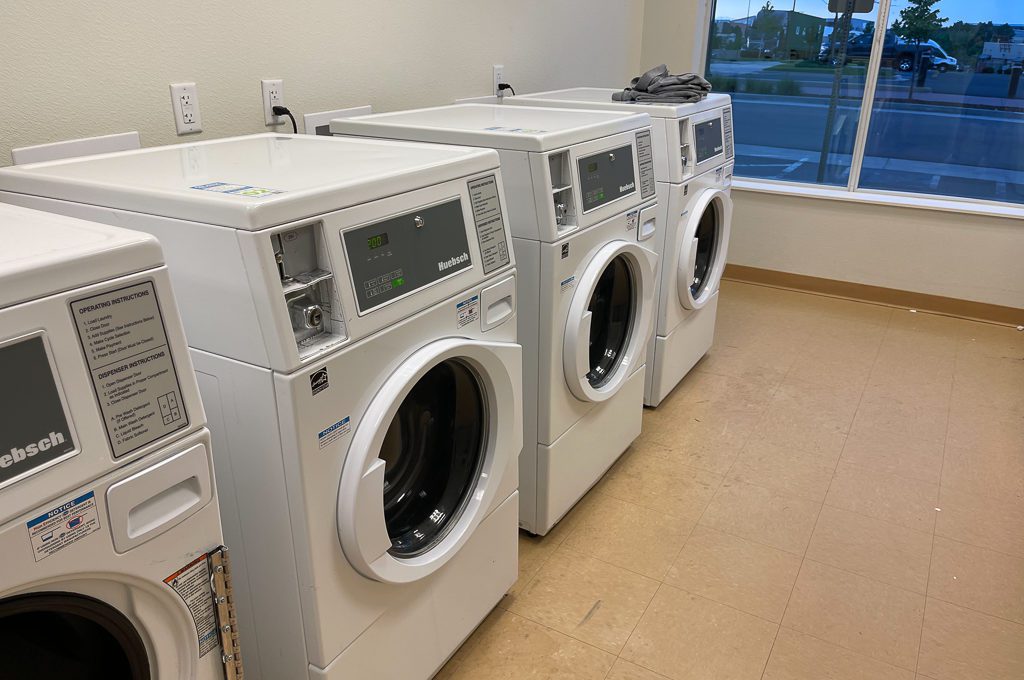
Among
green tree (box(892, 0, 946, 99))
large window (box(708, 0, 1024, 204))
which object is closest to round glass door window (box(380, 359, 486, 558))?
large window (box(708, 0, 1024, 204))

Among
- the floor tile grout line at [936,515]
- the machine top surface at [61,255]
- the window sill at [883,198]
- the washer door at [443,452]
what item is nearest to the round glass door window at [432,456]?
the washer door at [443,452]

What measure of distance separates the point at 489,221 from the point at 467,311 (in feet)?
0.66

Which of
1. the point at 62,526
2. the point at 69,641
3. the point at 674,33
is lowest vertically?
the point at 69,641

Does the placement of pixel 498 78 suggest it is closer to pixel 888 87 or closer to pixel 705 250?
pixel 705 250

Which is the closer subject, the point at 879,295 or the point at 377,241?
the point at 377,241

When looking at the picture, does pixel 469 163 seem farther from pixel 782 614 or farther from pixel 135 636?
pixel 782 614

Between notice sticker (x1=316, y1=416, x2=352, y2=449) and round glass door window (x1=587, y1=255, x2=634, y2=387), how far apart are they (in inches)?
44.9

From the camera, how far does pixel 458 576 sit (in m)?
1.63

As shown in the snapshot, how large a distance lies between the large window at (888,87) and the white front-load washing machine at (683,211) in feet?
5.25

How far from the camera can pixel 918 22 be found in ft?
13.2

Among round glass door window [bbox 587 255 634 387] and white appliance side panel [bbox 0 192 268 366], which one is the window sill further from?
white appliance side panel [bbox 0 192 268 366]

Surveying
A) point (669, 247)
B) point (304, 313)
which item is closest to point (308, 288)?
point (304, 313)

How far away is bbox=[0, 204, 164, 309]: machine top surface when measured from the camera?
77 centimetres

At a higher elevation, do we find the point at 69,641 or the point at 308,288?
the point at 308,288
